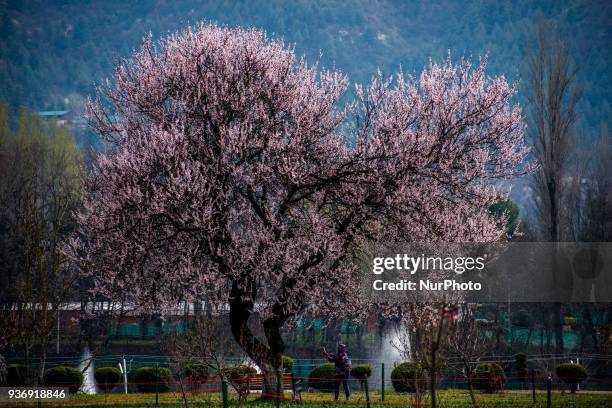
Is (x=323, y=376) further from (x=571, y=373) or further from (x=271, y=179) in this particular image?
(x=271, y=179)

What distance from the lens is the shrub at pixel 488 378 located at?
37.5m

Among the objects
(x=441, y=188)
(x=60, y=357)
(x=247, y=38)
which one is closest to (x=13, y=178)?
(x=60, y=357)

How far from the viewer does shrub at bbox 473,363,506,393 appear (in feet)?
123

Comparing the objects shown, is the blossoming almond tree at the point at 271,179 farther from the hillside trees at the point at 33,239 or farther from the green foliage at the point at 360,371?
the green foliage at the point at 360,371

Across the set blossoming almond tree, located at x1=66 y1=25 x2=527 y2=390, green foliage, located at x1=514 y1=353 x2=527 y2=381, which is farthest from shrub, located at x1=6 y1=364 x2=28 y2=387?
green foliage, located at x1=514 y1=353 x2=527 y2=381

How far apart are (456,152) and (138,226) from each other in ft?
34.5

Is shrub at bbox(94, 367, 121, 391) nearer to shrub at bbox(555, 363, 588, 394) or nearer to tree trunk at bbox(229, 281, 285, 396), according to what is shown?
tree trunk at bbox(229, 281, 285, 396)

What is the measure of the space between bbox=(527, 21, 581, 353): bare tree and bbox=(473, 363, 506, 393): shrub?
38.1ft

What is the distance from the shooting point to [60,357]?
6069 cm

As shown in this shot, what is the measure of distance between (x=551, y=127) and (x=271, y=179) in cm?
2780

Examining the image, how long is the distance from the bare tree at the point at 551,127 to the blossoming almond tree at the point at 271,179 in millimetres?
21534

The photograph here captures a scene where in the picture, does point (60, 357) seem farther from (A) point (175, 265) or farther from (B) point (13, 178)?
(A) point (175, 265)

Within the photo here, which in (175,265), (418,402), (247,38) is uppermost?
(247,38)

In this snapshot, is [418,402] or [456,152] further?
[456,152]
